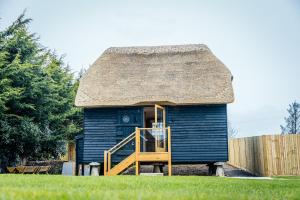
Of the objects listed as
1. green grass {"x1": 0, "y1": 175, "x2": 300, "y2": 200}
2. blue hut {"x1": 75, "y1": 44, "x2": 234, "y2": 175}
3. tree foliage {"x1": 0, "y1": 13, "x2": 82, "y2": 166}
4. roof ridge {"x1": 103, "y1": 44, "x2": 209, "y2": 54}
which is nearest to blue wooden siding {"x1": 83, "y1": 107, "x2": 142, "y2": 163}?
blue hut {"x1": 75, "y1": 44, "x2": 234, "y2": 175}

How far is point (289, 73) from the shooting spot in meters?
77.4

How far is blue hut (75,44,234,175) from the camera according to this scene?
56.7 ft

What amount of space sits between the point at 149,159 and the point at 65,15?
8083cm

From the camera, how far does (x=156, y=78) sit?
62.6 feet

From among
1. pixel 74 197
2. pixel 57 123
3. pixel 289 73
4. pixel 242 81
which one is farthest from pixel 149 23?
pixel 74 197

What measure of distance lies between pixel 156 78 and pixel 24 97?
675 centimetres

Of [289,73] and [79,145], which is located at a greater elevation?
[289,73]

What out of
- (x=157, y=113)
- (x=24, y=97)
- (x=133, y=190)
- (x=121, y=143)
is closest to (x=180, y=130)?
(x=157, y=113)

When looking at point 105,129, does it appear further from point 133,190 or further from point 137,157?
point 133,190

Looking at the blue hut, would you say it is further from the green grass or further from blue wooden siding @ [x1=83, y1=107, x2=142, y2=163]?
the green grass

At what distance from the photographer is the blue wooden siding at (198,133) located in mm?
17641

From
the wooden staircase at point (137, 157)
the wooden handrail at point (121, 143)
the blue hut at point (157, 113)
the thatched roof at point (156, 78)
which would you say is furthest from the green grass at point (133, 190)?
the thatched roof at point (156, 78)

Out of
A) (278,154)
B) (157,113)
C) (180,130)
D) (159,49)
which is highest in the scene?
(159,49)

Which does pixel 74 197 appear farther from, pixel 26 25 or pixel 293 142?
pixel 26 25
